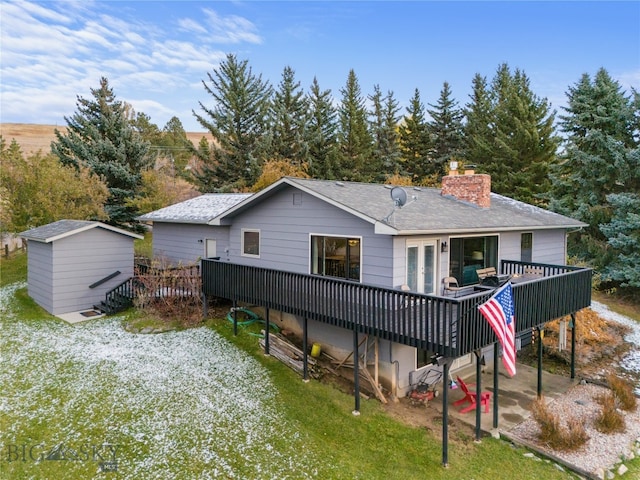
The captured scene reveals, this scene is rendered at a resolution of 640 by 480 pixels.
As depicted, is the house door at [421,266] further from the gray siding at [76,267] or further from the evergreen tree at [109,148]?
the evergreen tree at [109,148]

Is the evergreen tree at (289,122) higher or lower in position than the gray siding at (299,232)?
higher

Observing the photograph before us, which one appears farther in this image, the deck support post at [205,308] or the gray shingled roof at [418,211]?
the deck support post at [205,308]

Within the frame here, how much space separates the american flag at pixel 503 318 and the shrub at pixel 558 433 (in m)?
1.73

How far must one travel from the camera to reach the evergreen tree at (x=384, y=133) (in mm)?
36719

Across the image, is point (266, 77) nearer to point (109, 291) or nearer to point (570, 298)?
point (109, 291)

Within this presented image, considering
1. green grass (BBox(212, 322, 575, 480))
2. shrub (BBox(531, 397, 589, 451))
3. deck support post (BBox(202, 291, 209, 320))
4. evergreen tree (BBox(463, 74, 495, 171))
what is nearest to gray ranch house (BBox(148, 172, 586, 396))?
deck support post (BBox(202, 291, 209, 320))

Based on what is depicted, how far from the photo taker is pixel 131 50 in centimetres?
1733

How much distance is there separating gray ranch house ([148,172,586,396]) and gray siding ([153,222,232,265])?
1.02 meters

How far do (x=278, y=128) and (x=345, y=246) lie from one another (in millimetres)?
25106

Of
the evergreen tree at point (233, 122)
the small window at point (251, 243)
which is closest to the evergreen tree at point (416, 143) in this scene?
the evergreen tree at point (233, 122)

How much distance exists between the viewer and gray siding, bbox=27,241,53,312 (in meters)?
13.3

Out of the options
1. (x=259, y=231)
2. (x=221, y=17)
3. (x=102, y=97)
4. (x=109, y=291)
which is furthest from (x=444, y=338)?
(x=102, y=97)

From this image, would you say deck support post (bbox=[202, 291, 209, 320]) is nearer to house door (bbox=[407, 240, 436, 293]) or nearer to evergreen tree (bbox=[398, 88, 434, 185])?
house door (bbox=[407, 240, 436, 293])

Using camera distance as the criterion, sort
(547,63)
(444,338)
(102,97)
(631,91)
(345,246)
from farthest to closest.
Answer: (102,97) < (547,63) < (631,91) < (345,246) < (444,338)
